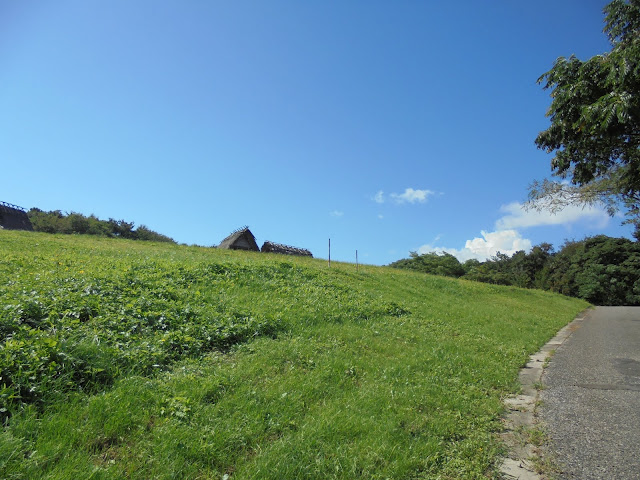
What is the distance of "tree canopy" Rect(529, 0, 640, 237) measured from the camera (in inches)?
394

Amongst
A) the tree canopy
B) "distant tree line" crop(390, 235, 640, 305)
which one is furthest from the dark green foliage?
the tree canopy

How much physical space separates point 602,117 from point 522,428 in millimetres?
9840

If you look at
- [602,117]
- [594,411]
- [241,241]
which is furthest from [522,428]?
[241,241]

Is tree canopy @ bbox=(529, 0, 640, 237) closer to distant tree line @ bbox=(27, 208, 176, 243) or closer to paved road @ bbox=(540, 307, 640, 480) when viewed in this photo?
paved road @ bbox=(540, 307, 640, 480)

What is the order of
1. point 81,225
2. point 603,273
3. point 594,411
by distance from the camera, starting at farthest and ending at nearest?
1. point 81,225
2. point 603,273
3. point 594,411

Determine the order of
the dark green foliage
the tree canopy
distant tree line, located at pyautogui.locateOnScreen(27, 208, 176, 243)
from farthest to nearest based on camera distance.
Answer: distant tree line, located at pyautogui.locateOnScreen(27, 208, 176, 243) → the dark green foliage → the tree canopy

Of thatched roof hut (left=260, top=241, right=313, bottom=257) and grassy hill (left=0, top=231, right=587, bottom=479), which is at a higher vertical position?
thatched roof hut (left=260, top=241, right=313, bottom=257)

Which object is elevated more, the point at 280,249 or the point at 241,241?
the point at 241,241

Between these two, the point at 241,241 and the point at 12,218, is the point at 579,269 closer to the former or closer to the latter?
the point at 241,241

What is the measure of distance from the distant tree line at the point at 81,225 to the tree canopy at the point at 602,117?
5394 centimetres

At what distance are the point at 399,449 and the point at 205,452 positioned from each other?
1819 millimetres

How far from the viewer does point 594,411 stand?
15.7ft

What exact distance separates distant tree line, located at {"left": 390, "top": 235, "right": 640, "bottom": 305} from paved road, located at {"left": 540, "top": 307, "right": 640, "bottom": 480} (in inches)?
1448

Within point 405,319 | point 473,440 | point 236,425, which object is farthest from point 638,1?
point 236,425
